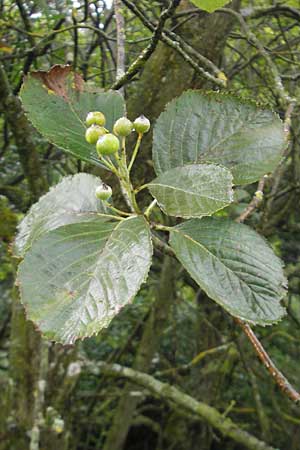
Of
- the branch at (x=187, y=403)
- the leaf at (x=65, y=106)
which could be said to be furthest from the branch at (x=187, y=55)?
the branch at (x=187, y=403)

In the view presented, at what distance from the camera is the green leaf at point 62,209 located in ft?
2.07

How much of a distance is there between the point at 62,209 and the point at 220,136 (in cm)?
22

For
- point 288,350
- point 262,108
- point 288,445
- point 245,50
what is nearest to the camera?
point 262,108

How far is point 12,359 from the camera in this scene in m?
1.54

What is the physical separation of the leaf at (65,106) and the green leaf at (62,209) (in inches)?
1.5

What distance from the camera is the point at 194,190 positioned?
1.78ft

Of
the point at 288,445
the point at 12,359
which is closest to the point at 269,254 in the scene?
the point at 12,359

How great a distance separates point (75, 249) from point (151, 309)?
7.59ft

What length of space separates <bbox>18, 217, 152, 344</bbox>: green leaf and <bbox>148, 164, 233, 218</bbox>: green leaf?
4 cm

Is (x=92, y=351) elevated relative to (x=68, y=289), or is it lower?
lower

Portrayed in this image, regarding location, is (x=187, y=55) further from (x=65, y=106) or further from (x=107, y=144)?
(x=107, y=144)

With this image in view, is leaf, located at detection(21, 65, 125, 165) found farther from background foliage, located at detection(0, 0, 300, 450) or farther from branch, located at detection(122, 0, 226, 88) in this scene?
branch, located at detection(122, 0, 226, 88)

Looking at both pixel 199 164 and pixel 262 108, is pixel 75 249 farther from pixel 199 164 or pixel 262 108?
pixel 262 108

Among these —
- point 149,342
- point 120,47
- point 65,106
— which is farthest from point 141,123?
point 149,342
